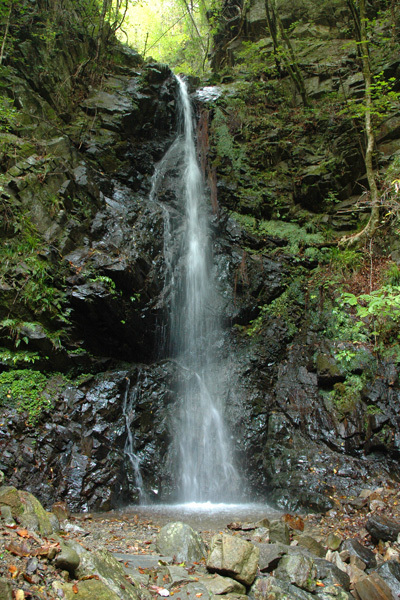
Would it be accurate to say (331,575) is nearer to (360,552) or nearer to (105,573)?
(360,552)

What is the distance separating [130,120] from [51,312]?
7.85 meters

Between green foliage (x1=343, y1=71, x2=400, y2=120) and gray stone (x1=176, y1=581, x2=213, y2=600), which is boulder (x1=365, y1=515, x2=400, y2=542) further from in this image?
green foliage (x1=343, y1=71, x2=400, y2=120)

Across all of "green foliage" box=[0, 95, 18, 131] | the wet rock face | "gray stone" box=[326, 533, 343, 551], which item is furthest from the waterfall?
"green foliage" box=[0, 95, 18, 131]

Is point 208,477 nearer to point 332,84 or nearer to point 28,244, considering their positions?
point 28,244

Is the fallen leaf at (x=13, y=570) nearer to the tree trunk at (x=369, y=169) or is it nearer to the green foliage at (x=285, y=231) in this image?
Answer: the tree trunk at (x=369, y=169)

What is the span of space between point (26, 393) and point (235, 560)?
185 inches

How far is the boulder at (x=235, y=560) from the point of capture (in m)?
3.37

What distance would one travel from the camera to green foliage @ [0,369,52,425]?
20.6 ft

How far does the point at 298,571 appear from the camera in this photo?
3572mm

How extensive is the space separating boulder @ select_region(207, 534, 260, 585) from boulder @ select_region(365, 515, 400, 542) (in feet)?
6.37

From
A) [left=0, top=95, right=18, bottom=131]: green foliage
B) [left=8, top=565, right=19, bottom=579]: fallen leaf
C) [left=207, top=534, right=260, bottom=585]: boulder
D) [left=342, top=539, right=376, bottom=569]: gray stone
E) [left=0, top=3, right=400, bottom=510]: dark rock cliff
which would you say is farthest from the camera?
[left=0, top=95, right=18, bottom=131]: green foliage

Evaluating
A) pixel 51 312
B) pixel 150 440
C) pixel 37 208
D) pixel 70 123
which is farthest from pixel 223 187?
pixel 150 440

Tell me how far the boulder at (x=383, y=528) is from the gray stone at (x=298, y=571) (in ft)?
4.35

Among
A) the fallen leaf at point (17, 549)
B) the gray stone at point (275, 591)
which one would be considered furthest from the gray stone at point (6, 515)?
the gray stone at point (275, 591)
